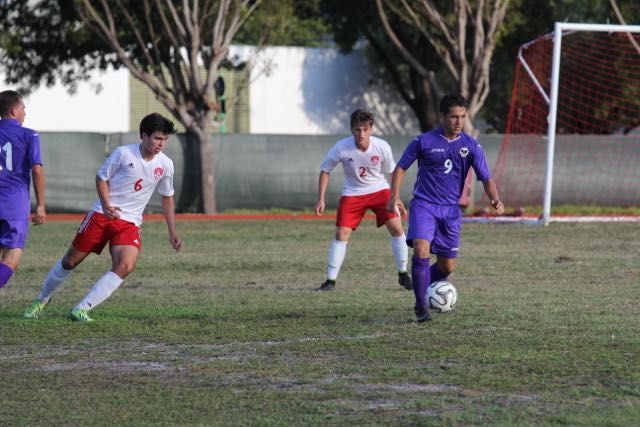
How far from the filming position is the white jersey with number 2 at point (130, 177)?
909 centimetres

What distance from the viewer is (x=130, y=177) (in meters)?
9.13

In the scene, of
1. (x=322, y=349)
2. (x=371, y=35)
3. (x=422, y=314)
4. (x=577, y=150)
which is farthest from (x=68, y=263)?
(x=371, y=35)

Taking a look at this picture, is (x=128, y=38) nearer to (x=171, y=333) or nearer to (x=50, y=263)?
(x=50, y=263)

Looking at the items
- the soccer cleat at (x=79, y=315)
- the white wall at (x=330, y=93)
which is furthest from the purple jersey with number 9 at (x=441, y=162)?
the white wall at (x=330, y=93)

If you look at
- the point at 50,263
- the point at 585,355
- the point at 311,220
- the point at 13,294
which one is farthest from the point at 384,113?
the point at 585,355

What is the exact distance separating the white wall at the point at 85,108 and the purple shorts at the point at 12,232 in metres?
33.9

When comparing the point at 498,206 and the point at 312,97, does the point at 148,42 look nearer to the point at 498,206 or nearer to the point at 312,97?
the point at 312,97

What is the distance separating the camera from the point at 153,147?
354 inches

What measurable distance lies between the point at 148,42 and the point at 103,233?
21980 mm

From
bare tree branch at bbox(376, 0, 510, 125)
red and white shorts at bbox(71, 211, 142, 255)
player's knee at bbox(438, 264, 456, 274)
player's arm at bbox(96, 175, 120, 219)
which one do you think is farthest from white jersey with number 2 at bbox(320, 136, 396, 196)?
bare tree branch at bbox(376, 0, 510, 125)

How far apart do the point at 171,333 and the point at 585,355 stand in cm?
312

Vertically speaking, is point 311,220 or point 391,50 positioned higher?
point 391,50

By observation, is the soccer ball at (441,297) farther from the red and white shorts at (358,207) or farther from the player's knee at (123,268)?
the red and white shorts at (358,207)

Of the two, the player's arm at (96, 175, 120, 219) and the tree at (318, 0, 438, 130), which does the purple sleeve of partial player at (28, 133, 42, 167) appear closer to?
the player's arm at (96, 175, 120, 219)
